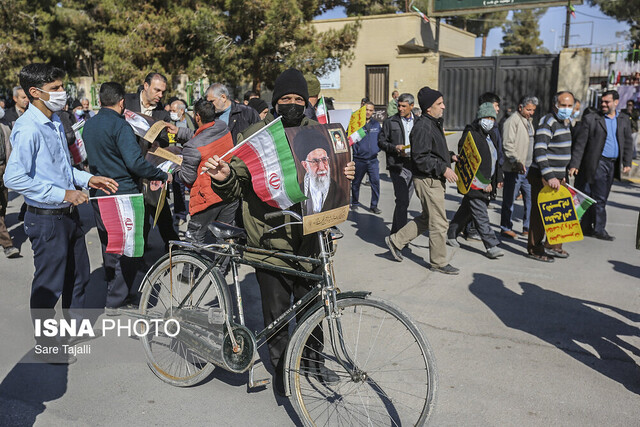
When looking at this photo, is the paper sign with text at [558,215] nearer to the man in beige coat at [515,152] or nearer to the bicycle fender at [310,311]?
the man in beige coat at [515,152]

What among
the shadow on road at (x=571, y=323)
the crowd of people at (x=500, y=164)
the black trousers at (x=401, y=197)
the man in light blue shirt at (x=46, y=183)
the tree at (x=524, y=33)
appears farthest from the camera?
the tree at (x=524, y=33)

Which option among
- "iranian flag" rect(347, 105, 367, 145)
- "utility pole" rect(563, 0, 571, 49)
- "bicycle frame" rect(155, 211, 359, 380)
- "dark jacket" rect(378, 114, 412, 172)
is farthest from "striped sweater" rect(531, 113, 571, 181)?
"utility pole" rect(563, 0, 571, 49)

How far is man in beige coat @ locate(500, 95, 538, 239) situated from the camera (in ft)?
27.0

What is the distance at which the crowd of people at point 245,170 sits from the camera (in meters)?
3.81

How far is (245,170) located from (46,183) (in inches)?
63.5

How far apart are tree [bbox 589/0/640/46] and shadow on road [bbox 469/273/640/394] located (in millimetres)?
23999

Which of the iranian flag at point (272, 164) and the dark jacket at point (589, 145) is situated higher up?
the iranian flag at point (272, 164)

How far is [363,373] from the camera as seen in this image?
337cm

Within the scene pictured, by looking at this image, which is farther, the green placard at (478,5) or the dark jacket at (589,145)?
the green placard at (478,5)

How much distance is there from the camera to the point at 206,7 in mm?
19781

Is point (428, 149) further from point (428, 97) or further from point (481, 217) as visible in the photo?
point (481, 217)

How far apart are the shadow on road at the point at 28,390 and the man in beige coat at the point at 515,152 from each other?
6.18 meters

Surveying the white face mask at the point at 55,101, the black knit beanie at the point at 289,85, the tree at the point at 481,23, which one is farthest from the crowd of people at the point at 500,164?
the tree at the point at 481,23

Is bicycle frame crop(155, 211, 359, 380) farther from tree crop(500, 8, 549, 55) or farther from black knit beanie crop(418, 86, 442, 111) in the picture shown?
tree crop(500, 8, 549, 55)
